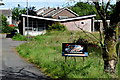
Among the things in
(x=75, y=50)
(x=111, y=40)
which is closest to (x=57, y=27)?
(x=75, y=50)

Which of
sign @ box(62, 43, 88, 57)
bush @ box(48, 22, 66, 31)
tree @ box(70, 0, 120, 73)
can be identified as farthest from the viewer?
bush @ box(48, 22, 66, 31)

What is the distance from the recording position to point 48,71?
8.78 metres

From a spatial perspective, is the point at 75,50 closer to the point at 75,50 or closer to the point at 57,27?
the point at 75,50

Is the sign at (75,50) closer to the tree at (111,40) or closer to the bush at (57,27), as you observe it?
the tree at (111,40)

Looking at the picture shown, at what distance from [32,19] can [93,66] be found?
90.3ft

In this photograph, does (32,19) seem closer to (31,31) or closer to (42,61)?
(31,31)

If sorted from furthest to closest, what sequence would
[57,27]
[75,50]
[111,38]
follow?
[57,27] < [75,50] < [111,38]

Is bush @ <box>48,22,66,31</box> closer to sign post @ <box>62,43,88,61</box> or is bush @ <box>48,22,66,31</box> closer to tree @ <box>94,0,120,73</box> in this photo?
sign post @ <box>62,43,88,61</box>

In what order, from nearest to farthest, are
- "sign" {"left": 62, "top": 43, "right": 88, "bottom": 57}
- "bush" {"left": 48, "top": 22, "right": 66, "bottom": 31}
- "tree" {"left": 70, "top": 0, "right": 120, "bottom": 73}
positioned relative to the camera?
"tree" {"left": 70, "top": 0, "right": 120, "bottom": 73}
"sign" {"left": 62, "top": 43, "right": 88, "bottom": 57}
"bush" {"left": 48, "top": 22, "right": 66, "bottom": 31}

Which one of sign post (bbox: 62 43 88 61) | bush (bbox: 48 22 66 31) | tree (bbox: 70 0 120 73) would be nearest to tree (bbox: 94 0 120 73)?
tree (bbox: 70 0 120 73)

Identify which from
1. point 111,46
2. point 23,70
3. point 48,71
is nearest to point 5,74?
point 23,70

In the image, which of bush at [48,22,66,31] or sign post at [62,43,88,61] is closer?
sign post at [62,43,88,61]

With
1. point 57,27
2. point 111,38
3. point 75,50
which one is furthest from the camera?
point 57,27

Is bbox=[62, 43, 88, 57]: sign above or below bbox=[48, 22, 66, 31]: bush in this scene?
below
